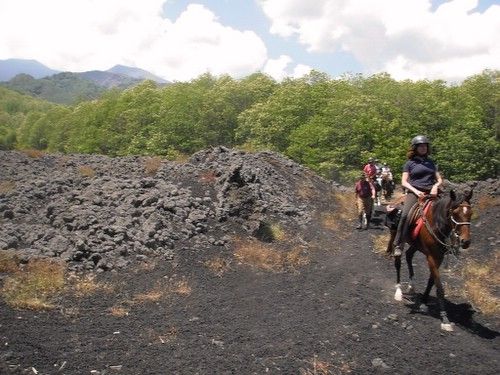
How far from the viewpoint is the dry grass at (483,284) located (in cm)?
1031

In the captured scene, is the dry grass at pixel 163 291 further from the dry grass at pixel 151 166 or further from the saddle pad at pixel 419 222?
the dry grass at pixel 151 166

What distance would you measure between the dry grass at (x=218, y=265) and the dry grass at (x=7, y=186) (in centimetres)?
1079

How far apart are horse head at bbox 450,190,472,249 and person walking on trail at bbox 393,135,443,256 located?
1.31 meters

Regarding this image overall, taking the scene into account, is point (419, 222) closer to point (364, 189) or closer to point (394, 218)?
point (394, 218)

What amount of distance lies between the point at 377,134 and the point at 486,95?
22.2 meters

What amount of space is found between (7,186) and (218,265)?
12550 millimetres

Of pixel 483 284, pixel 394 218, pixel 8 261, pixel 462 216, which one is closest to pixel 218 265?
pixel 394 218

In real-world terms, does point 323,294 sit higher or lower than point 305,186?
lower

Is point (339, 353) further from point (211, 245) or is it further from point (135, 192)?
point (135, 192)

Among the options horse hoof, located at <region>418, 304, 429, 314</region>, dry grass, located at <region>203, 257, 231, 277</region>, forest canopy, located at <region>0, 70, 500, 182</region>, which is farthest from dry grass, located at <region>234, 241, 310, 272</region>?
forest canopy, located at <region>0, 70, 500, 182</region>

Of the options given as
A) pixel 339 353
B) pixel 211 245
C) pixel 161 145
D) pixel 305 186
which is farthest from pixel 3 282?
pixel 161 145

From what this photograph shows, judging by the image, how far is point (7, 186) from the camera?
64.0 ft

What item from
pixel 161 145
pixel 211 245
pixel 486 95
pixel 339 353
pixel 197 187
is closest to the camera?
pixel 339 353

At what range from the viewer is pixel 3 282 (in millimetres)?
9867
